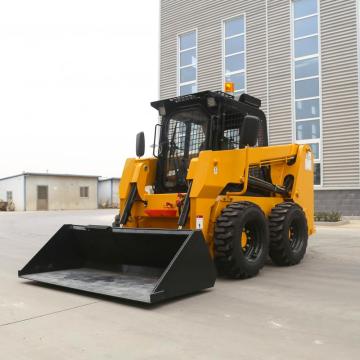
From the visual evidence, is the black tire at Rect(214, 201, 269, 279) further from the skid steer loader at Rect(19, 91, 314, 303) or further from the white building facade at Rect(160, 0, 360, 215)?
the white building facade at Rect(160, 0, 360, 215)

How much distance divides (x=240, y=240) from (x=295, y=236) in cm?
233

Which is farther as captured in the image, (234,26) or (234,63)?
(234,26)

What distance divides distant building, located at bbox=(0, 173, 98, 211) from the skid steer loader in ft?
118

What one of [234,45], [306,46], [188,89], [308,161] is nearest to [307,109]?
[306,46]

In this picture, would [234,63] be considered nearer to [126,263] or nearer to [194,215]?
Result: [194,215]

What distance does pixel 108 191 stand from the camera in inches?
1932

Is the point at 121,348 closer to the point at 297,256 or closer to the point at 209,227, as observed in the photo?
the point at 209,227

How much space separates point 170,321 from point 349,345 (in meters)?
1.59

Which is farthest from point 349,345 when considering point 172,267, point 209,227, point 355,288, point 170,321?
point 209,227

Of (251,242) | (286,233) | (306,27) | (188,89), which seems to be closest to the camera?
(251,242)

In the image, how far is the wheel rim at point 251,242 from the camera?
21.9 ft

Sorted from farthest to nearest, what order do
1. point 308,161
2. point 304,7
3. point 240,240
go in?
point 304,7, point 308,161, point 240,240

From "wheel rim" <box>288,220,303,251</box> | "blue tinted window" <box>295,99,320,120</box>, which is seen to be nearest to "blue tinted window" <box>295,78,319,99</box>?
"blue tinted window" <box>295,99,320,120</box>

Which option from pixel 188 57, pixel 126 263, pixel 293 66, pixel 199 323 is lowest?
pixel 199 323
